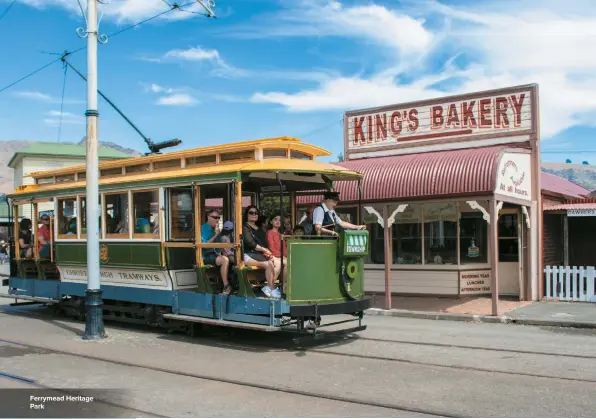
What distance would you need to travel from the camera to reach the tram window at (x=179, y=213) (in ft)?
35.8

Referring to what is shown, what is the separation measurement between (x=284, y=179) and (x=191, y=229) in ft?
6.02

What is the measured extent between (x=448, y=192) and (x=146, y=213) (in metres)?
6.31

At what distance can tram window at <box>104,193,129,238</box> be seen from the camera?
11711 mm

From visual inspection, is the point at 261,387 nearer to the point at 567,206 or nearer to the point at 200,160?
the point at 200,160

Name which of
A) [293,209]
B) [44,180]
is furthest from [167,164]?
[44,180]

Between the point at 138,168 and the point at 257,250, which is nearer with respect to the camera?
the point at 257,250

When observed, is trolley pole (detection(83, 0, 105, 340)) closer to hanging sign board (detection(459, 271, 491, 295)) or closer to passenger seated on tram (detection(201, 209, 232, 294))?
passenger seated on tram (detection(201, 209, 232, 294))

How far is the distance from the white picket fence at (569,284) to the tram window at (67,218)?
1076cm

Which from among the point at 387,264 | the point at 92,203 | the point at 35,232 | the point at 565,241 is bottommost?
the point at 387,264

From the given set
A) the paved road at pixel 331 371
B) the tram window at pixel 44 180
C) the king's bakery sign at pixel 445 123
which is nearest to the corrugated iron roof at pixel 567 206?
the king's bakery sign at pixel 445 123

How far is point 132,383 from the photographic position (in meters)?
7.60

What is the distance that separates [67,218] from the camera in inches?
520

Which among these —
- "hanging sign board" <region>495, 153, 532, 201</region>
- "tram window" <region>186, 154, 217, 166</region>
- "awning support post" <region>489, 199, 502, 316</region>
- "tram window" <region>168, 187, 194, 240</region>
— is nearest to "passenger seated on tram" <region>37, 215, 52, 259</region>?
"tram window" <region>168, 187, 194, 240</region>

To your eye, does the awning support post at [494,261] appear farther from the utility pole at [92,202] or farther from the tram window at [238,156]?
the utility pole at [92,202]
